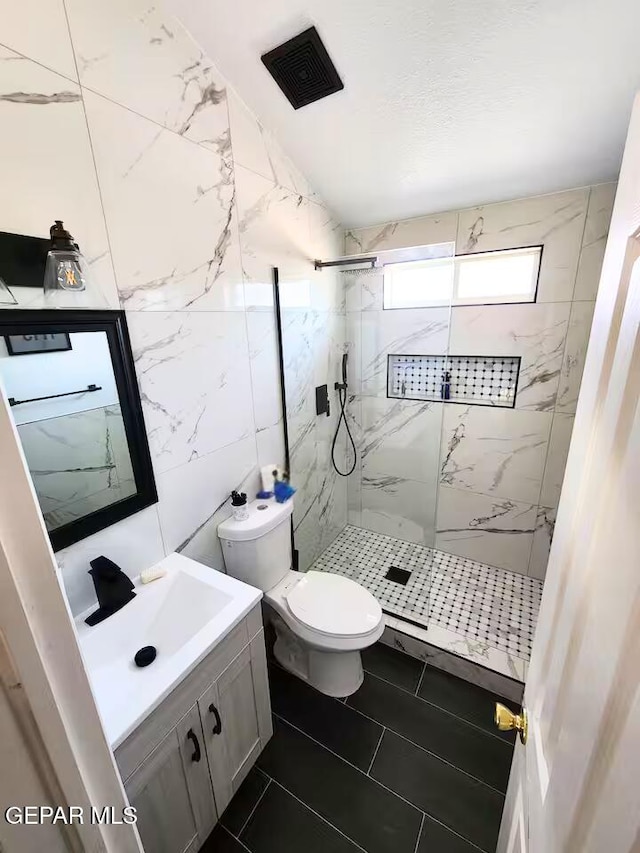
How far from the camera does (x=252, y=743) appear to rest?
139cm

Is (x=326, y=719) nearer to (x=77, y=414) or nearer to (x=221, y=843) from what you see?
(x=221, y=843)

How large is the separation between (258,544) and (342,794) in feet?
3.29

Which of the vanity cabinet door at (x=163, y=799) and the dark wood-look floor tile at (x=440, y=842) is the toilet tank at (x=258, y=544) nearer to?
the vanity cabinet door at (x=163, y=799)

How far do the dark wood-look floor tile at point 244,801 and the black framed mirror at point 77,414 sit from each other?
3.94ft

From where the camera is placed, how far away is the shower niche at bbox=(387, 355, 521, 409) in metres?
2.23

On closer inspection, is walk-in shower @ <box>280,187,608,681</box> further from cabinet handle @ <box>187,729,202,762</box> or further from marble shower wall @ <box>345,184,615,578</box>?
cabinet handle @ <box>187,729,202,762</box>

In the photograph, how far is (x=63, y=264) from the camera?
3.18ft

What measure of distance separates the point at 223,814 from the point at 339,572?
1.33 meters

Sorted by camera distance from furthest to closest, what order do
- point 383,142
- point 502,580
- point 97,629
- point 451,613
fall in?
point 502,580 → point 451,613 → point 383,142 → point 97,629

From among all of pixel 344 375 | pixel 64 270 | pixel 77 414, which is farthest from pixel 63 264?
pixel 344 375

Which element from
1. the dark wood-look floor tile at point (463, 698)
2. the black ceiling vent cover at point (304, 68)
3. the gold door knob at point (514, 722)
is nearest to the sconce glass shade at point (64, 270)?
the black ceiling vent cover at point (304, 68)

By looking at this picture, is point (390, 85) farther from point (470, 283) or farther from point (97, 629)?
point (97, 629)

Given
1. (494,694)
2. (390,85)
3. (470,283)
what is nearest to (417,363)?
(470,283)

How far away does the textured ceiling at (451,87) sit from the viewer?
→ 44.4 inches
